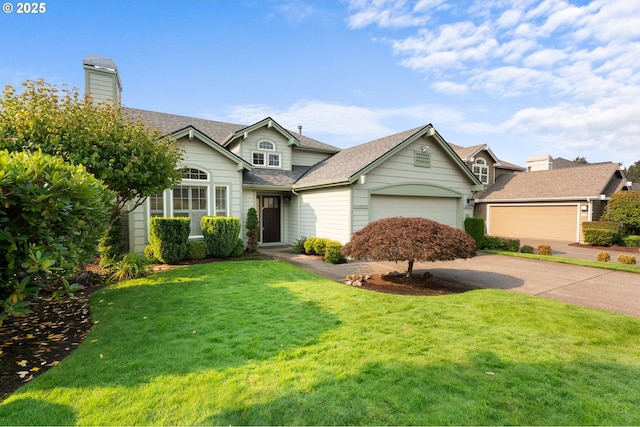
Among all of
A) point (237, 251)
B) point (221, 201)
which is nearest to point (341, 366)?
point (237, 251)

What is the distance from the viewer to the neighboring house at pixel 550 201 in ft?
57.2

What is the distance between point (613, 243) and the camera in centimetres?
Result: 1608

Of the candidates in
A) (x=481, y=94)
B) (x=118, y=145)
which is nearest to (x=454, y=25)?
(x=481, y=94)

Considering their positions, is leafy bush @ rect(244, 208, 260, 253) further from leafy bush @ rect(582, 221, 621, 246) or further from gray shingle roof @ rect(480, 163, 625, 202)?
gray shingle roof @ rect(480, 163, 625, 202)

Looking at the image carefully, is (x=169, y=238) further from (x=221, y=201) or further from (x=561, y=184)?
(x=561, y=184)

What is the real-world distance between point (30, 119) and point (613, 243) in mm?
25343

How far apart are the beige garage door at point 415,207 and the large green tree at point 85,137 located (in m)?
7.88

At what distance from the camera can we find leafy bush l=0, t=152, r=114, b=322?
321cm

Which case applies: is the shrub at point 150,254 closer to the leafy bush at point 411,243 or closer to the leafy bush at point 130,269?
the leafy bush at point 130,269

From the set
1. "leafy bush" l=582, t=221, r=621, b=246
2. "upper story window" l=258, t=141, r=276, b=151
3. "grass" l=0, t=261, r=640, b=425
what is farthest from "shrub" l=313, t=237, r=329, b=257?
"leafy bush" l=582, t=221, r=621, b=246

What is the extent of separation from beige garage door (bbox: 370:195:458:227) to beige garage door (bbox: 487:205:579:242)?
8.68 meters

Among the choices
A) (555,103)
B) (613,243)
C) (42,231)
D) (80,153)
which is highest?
(555,103)

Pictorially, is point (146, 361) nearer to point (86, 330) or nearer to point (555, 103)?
point (86, 330)

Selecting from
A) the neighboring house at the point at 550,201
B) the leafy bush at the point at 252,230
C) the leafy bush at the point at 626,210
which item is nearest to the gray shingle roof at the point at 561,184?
the neighboring house at the point at 550,201
